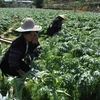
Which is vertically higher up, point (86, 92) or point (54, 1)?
point (86, 92)

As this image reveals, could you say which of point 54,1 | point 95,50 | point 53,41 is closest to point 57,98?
point 95,50

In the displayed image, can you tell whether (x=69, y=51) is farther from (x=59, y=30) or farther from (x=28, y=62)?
(x=59, y=30)

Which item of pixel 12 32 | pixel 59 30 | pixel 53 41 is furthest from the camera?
pixel 12 32

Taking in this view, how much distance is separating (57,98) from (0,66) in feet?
5.17

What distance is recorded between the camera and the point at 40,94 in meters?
4.68

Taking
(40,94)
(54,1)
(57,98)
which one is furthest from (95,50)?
(54,1)

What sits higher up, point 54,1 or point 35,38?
point 35,38

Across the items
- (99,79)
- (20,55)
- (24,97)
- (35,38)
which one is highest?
(35,38)

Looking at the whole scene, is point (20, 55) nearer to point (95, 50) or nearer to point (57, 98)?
point (57, 98)

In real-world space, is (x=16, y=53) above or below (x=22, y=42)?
below

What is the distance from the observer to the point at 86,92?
4574 millimetres

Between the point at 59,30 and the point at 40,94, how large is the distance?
5588mm

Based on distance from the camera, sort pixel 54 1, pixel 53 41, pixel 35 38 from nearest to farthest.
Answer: pixel 35 38 → pixel 53 41 → pixel 54 1

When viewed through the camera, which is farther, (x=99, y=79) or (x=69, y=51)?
(x=69, y=51)
